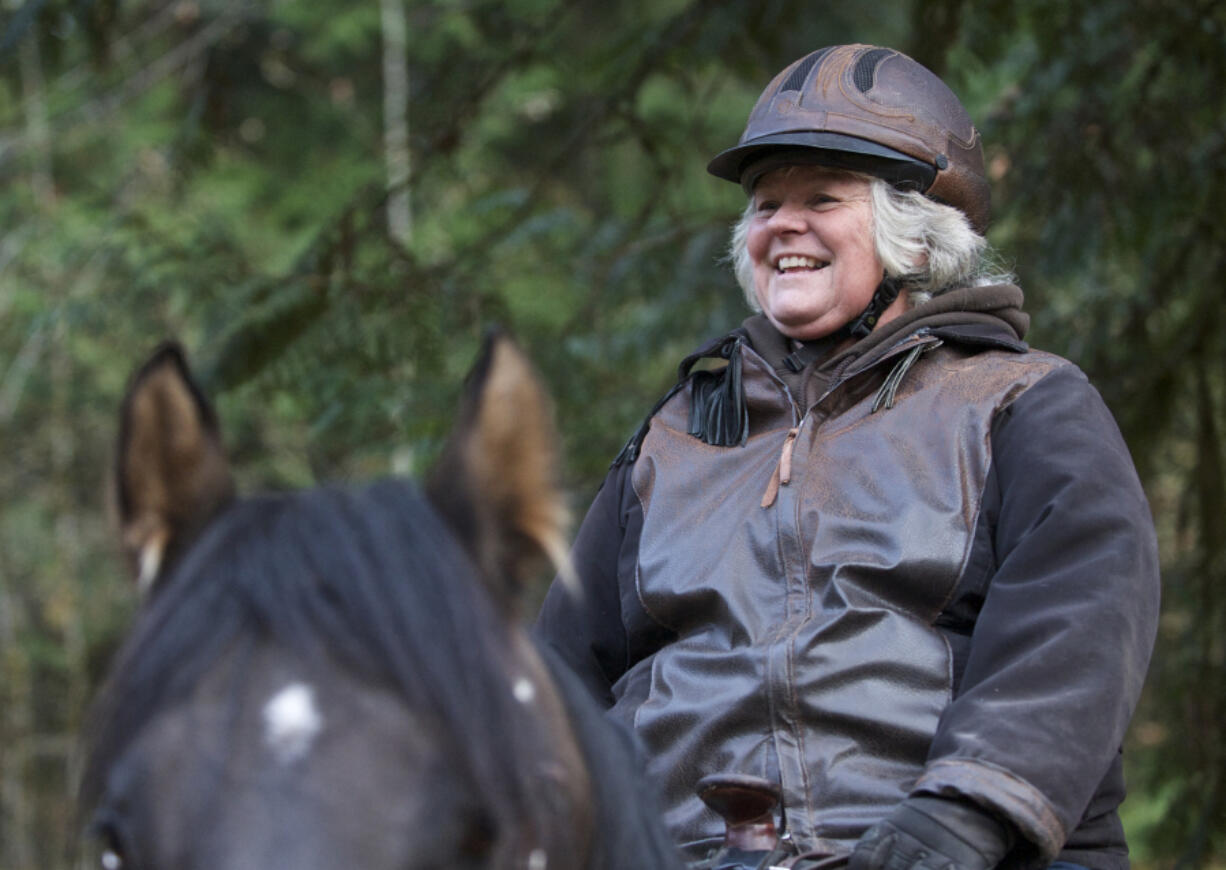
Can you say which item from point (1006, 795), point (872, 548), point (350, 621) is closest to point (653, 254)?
point (872, 548)

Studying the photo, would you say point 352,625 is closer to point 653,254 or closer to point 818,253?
point 818,253

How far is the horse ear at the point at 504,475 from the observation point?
1.61 meters

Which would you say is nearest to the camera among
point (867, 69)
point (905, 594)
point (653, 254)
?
point (905, 594)

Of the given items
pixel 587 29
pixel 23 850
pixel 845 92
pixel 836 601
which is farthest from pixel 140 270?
pixel 587 29

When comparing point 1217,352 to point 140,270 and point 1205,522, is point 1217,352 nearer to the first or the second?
point 1205,522

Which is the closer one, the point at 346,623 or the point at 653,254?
the point at 346,623

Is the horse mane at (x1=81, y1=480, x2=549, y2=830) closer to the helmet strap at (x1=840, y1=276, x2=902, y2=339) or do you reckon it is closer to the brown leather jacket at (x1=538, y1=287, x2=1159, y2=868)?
the brown leather jacket at (x1=538, y1=287, x2=1159, y2=868)

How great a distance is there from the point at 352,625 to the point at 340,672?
0.17 ft

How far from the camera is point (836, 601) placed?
8.38ft

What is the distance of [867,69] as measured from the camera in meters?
3.15

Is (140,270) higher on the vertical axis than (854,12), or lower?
lower

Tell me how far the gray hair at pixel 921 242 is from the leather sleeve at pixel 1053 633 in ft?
1.94

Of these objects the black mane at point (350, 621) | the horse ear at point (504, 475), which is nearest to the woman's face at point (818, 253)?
the horse ear at point (504, 475)

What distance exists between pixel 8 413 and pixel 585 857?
9.50m
